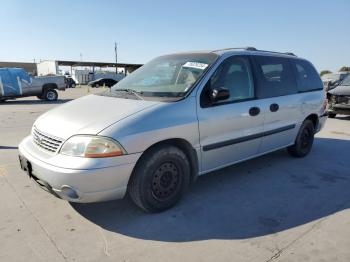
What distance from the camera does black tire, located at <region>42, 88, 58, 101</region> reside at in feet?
62.4

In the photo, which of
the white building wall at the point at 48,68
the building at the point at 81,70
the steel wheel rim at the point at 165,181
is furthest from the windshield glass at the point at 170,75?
the white building wall at the point at 48,68

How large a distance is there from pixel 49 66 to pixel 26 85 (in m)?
43.7

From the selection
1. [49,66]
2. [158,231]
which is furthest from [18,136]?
[49,66]

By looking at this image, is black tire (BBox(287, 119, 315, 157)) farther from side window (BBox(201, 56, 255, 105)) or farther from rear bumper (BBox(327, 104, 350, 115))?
rear bumper (BBox(327, 104, 350, 115))

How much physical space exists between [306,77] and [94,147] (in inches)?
164

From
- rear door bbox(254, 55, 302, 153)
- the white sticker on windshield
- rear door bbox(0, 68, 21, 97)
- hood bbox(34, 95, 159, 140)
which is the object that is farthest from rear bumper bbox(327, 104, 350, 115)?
rear door bbox(0, 68, 21, 97)

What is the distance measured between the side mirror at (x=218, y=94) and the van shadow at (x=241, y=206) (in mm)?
1211

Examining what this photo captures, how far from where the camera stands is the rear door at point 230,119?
3.92 metres

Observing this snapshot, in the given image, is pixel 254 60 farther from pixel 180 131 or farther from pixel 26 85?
pixel 26 85

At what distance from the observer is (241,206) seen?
3896 mm

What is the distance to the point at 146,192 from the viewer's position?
3.48 meters

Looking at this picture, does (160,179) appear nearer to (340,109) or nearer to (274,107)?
(274,107)

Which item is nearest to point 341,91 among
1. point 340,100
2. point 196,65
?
point 340,100

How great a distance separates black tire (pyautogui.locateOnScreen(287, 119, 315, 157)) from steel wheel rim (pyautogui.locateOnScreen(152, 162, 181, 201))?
288 centimetres
